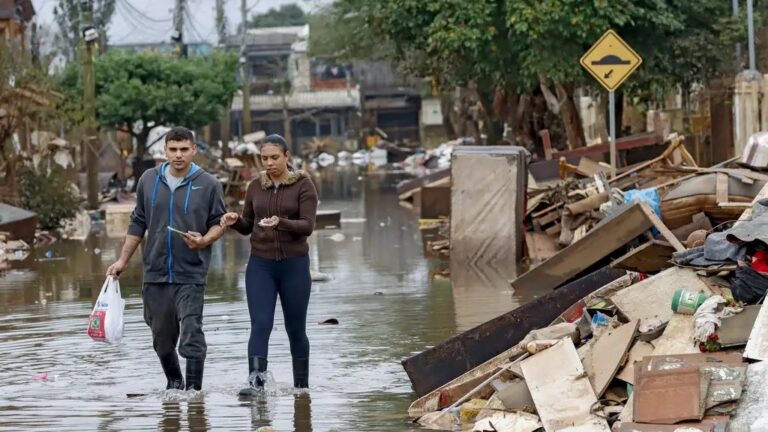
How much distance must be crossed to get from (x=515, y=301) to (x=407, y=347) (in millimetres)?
3122

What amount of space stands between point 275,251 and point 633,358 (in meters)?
2.60

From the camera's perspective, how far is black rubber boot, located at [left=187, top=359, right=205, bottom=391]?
420 inches

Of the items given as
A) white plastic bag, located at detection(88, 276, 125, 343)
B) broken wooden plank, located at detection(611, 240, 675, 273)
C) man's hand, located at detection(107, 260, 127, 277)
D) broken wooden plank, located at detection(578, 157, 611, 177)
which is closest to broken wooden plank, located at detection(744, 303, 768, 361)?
broken wooden plank, located at detection(611, 240, 675, 273)

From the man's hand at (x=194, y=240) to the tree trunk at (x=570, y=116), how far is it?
27.8 m

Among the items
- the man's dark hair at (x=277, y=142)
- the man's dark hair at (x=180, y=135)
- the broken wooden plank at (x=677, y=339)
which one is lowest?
the broken wooden plank at (x=677, y=339)

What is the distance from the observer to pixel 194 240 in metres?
10.4

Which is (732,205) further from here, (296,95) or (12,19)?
(296,95)

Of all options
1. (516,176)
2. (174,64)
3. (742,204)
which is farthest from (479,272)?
(174,64)

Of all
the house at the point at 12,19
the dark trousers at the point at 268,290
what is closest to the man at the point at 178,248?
the dark trousers at the point at 268,290

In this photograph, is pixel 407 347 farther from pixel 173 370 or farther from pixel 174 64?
pixel 174 64

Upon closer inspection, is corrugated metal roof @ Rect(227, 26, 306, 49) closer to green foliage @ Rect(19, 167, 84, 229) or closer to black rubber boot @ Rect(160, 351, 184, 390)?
green foliage @ Rect(19, 167, 84, 229)

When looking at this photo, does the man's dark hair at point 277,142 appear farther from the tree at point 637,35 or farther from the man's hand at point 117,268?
the tree at point 637,35

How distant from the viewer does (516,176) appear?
20.6 m

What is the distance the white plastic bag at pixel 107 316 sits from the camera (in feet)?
35.4
